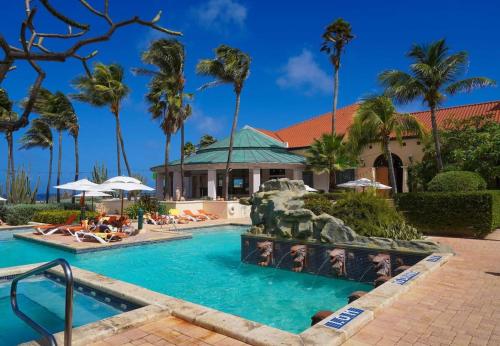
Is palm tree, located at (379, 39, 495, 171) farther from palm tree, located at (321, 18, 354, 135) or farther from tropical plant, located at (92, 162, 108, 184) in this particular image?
tropical plant, located at (92, 162, 108, 184)

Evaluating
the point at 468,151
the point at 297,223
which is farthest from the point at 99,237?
the point at 468,151

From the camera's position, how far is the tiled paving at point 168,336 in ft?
14.4

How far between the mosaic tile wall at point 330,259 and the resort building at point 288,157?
18475mm

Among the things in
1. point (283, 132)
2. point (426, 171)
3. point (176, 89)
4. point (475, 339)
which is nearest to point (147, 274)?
point (475, 339)

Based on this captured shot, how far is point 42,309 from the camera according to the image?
748 centimetres

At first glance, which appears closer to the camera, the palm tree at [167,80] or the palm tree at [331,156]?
the palm tree at [331,156]

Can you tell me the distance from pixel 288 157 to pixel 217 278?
24.8 m

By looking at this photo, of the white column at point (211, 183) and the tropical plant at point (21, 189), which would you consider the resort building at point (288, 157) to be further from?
the tropical plant at point (21, 189)

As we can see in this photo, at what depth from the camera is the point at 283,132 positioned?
42406mm

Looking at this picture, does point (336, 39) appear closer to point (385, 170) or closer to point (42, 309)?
point (385, 170)

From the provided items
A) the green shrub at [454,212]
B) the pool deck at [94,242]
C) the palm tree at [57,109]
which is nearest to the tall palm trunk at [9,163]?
the palm tree at [57,109]

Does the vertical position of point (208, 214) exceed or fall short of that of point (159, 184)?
it falls short

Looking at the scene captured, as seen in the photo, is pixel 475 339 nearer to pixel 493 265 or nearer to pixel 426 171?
pixel 493 265

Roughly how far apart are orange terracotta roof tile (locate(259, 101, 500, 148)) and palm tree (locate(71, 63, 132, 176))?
54.9ft
